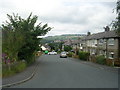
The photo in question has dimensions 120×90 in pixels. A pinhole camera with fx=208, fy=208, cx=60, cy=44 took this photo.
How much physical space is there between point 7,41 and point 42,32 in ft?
31.7

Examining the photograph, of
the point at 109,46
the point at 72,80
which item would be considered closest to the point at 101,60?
the point at 109,46

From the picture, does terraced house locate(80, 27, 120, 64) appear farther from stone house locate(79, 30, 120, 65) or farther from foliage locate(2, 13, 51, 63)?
foliage locate(2, 13, 51, 63)

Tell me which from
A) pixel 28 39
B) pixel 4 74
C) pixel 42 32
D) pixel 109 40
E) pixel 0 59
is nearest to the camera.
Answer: pixel 4 74

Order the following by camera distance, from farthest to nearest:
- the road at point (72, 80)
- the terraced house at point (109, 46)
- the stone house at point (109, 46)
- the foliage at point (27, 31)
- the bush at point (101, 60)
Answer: the stone house at point (109, 46) → the terraced house at point (109, 46) → the bush at point (101, 60) → the foliage at point (27, 31) → the road at point (72, 80)

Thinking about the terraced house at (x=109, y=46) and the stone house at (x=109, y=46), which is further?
the stone house at (x=109, y=46)

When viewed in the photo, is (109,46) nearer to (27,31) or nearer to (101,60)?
(101,60)

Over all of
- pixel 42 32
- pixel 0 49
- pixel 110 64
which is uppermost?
pixel 42 32

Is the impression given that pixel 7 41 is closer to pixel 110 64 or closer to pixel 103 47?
pixel 110 64

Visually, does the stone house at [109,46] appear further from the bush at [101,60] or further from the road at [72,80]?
the road at [72,80]

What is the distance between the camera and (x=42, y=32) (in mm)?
27375

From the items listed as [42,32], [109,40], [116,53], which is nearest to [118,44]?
[116,53]

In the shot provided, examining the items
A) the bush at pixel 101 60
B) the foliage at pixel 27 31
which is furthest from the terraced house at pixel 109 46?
the foliage at pixel 27 31

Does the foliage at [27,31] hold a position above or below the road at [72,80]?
above

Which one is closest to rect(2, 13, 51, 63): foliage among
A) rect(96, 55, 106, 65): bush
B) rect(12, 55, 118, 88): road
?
rect(12, 55, 118, 88): road
